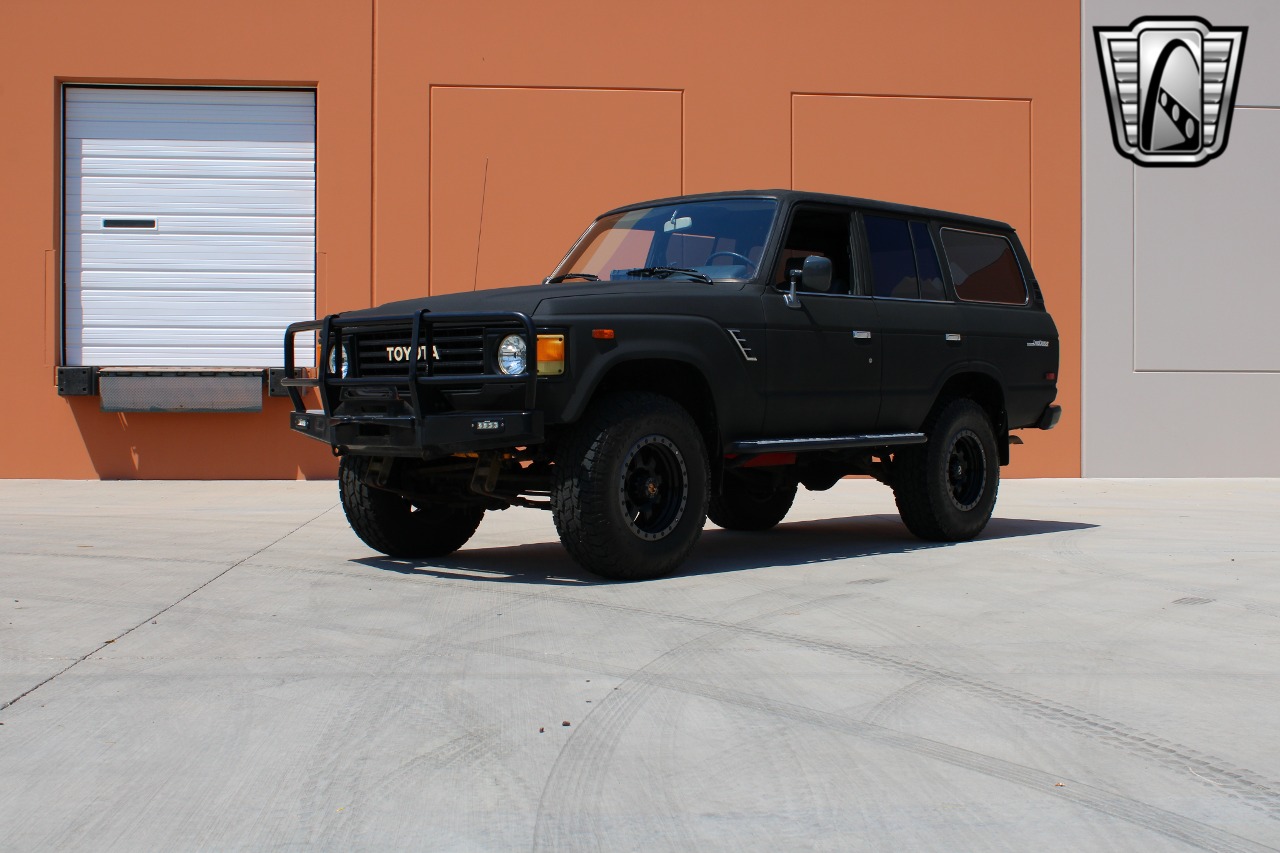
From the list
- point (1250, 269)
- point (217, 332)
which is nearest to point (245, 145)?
point (217, 332)

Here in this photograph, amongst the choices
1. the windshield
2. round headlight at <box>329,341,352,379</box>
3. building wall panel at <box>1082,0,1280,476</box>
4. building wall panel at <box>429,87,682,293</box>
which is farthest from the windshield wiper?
building wall panel at <box>1082,0,1280,476</box>

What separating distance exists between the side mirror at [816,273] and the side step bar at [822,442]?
83cm

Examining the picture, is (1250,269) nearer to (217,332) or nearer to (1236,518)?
(1236,518)

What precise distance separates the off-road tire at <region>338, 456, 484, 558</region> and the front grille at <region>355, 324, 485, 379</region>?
2.48 ft

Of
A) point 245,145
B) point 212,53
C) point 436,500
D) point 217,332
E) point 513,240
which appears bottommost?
point 436,500

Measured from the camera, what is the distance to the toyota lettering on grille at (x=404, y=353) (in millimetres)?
6590

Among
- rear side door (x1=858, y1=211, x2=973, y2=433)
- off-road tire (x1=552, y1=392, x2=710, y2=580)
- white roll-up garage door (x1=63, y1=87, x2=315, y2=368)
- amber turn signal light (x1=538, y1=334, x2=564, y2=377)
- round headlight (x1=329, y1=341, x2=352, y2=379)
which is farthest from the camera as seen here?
white roll-up garage door (x1=63, y1=87, x2=315, y2=368)

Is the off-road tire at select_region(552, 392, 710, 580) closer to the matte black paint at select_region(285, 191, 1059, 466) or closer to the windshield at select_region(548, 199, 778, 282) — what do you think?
the matte black paint at select_region(285, 191, 1059, 466)

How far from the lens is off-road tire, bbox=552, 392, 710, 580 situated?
21.2ft

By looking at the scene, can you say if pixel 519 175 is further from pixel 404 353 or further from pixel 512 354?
pixel 512 354

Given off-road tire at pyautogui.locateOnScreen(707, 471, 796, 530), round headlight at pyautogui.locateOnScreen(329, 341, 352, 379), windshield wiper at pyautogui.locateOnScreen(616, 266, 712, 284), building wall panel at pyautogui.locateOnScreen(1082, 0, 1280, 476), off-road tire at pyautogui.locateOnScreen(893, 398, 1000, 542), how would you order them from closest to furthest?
round headlight at pyautogui.locateOnScreen(329, 341, 352, 379) < windshield wiper at pyautogui.locateOnScreen(616, 266, 712, 284) < off-road tire at pyautogui.locateOnScreen(893, 398, 1000, 542) < off-road tire at pyautogui.locateOnScreen(707, 471, 796, 530) < building wall panel at pyautogui.locateOnScreen(1082, 0, 1280, 476)

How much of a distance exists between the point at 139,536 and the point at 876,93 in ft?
30.8

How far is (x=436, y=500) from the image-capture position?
7.23m

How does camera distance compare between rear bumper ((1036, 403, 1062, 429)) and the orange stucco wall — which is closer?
rear bumper ((1036, 403, 1062, 429))
